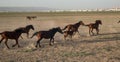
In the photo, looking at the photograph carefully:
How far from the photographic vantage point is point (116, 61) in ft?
39.3

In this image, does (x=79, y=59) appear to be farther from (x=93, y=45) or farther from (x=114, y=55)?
(x=93, y=45)

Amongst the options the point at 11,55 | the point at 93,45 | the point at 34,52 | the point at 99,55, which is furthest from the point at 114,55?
the point at 11,55

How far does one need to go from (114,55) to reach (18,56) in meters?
5.11

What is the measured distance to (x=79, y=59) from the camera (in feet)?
40.7

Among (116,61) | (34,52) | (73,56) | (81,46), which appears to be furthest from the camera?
(81,46)

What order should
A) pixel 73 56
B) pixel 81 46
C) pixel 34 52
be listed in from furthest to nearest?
pixel 81 46 < pixel 34 52 < pixel 73 56

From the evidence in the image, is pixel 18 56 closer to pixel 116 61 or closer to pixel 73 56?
pixel 73 56

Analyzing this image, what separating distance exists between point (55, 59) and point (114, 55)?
10.6 ft

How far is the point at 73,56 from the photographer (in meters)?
13.0

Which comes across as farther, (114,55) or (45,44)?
(45,44)

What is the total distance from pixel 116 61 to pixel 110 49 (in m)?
3.01

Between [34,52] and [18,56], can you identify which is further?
[34,52]

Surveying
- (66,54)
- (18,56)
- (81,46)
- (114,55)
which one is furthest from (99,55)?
(18,56)

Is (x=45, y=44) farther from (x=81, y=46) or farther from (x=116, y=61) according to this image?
(x=116, y=61)
